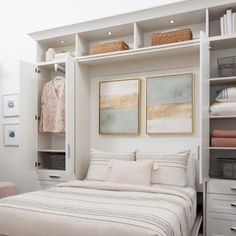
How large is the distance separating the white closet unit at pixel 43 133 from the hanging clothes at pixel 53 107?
3.5 inches

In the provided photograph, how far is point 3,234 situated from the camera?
1800 mm

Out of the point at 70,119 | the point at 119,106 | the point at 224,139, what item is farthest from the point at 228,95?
the point at 70,119

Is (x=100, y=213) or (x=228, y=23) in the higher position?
(x=228, y=23)

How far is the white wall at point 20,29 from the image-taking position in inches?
146

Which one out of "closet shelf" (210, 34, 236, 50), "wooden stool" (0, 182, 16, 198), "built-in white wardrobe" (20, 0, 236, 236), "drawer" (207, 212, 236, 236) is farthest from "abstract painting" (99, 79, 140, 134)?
"wooden stool" (0, 182, 16, 198)

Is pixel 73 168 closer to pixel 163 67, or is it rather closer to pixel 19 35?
pixel 163 67

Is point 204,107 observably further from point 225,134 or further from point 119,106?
point 119,106

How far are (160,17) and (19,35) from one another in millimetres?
2360

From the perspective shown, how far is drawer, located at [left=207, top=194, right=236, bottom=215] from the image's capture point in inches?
93.7

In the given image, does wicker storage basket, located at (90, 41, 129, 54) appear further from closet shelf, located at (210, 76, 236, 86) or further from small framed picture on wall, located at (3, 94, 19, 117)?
small framed picture on wall, located at (3, 94, 19, 117)

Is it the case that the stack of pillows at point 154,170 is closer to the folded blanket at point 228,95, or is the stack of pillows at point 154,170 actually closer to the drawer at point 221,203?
the drawer at point 221,203

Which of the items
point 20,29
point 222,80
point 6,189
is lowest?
point 6,189

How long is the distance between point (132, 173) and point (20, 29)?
2.94 metres

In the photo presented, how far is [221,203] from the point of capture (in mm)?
2430
